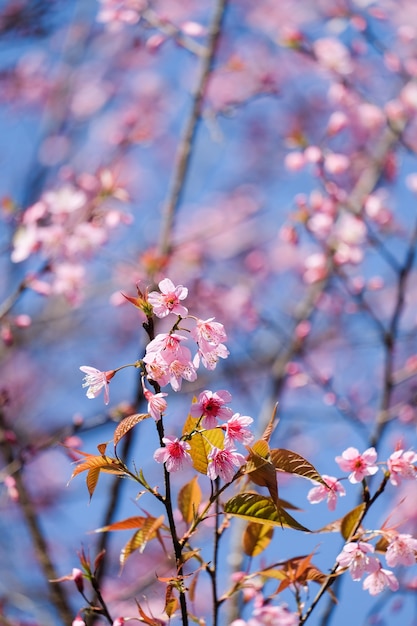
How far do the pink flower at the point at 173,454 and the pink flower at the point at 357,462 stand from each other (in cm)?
34

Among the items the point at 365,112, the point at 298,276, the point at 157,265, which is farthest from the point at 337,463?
the point at 298,276

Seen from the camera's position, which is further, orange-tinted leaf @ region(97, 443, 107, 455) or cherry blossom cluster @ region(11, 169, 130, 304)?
cherry blossom cluster @ region(11, 169, 130, 304)

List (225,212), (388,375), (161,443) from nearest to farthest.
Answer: (161,443)
(388,375)
(225,212)

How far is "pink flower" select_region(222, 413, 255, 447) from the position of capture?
143cm

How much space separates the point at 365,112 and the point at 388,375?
2.17m

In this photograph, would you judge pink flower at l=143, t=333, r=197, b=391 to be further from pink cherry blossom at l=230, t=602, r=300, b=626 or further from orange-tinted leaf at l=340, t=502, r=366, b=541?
pink cherry blossom at l=230, t=602, r=300, b=626

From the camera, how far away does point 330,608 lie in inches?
103

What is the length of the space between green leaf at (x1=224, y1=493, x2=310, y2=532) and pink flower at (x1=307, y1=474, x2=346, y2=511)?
0.16 meters

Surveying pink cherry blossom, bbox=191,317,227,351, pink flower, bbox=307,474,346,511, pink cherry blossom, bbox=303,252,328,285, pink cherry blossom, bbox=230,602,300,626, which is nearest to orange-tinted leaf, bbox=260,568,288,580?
pink cherry blossom, bbox=230,602,300,626

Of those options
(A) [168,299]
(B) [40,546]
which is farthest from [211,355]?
(B) [40,546]

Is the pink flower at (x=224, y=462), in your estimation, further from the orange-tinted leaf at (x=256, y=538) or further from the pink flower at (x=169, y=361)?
the orange-tinted leaf at (x=256, y=538)

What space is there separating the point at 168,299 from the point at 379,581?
71 centimetres

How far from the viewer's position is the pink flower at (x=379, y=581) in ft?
4.82

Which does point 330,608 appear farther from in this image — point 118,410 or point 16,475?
point 16,475
